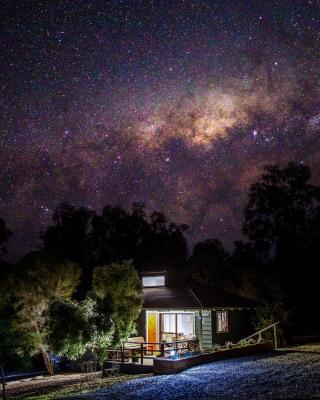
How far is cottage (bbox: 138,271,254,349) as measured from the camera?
25.2 meters

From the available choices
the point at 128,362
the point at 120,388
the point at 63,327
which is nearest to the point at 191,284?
the point at 128,362

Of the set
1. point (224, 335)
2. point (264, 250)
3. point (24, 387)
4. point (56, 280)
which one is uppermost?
point (264, 250)

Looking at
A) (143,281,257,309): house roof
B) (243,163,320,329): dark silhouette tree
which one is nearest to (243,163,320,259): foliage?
(243,163,320,329): dark silhouette tree

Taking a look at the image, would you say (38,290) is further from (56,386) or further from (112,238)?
(112,238)

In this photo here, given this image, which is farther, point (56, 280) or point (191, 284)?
point (191, 284)

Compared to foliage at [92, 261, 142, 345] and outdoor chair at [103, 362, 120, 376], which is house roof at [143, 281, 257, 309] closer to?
foliage at [92, 261, 142, 345]

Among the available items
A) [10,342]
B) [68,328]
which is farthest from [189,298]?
[10,342]

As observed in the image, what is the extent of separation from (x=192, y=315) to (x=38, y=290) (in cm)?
849

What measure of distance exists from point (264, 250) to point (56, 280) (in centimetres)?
2887

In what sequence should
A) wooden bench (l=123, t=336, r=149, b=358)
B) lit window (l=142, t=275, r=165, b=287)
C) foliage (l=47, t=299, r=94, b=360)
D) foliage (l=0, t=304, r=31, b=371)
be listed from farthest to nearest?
1. lit window (l=142, t=275, r=165, b=287)
2. wooden bench (l=123, t=336, r=149, b=358)
3. foliage (l=47, t=299, r=94, b=360)
4. foliage (l=0, t=304, r=31, b=371)

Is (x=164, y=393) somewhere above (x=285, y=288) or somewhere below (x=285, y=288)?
below

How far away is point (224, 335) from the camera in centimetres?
2617

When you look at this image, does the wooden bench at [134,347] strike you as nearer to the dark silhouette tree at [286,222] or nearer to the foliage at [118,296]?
the foliage at [118,296]

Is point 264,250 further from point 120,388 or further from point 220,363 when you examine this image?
point 120,388
